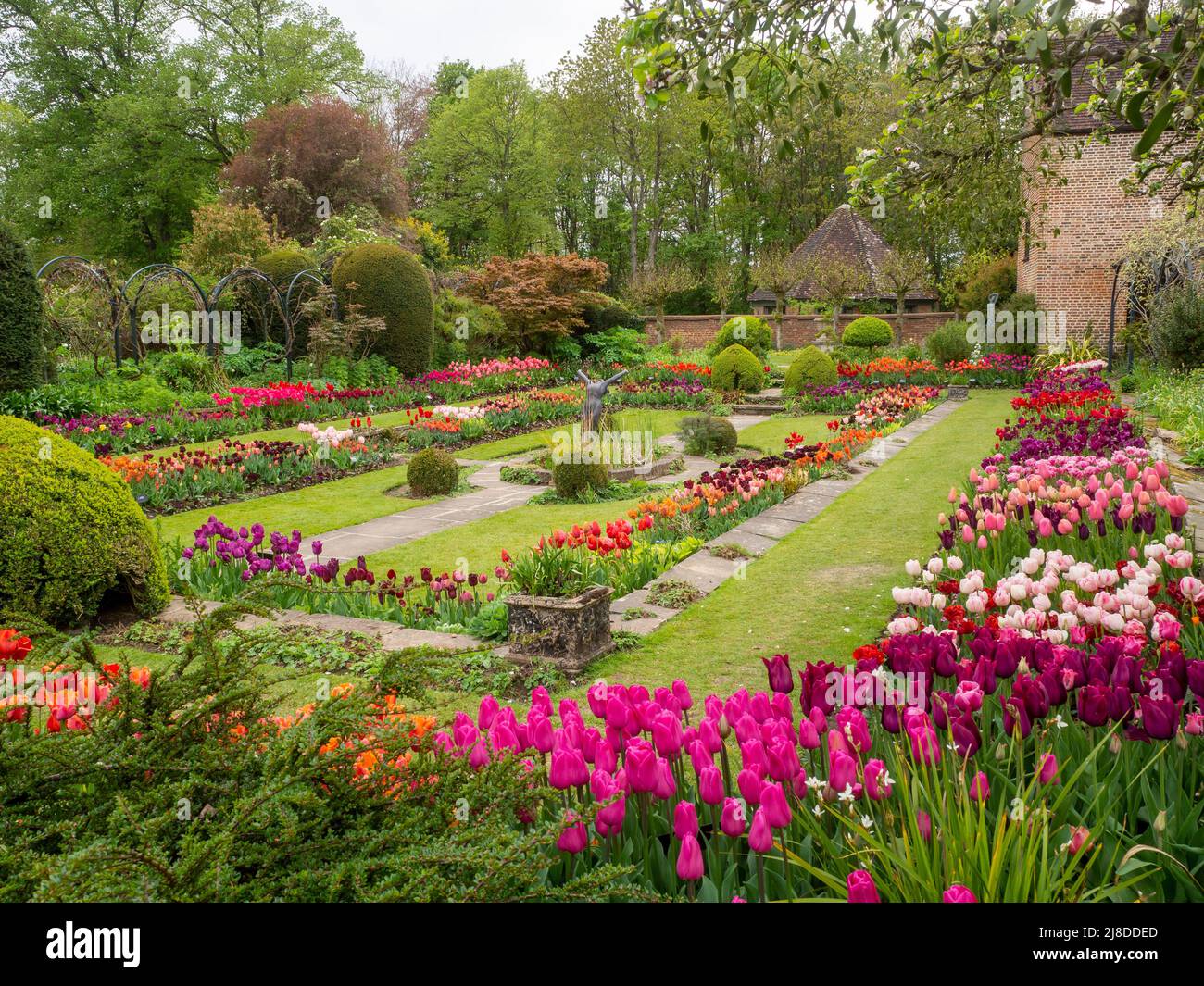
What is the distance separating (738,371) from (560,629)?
15.7m

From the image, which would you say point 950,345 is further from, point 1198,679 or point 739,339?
point 1198,679

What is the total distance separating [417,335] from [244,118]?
2020 cm

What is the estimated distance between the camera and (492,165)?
129 ft

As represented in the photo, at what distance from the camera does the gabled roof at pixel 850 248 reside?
123ft

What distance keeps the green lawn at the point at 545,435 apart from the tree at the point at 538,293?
22.5 feet

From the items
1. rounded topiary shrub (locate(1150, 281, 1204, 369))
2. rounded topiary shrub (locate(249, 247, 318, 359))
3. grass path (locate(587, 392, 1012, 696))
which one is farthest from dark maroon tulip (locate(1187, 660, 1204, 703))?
rounded topiary shrub (locate(249, 247, 318, 359))

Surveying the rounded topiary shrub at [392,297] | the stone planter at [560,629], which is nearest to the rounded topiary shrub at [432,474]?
the stone planter at [560,629]

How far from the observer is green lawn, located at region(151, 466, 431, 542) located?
8891 millimetres

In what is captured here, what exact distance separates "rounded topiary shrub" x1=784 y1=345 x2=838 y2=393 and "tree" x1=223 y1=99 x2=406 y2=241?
17.0 m

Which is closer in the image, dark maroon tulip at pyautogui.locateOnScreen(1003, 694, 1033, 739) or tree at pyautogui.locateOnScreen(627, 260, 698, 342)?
dark maroon tulip at pyautogui.locateOnScreen(1003, 694, 1033, 739)

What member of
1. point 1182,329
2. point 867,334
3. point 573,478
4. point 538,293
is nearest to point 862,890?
point 573,478

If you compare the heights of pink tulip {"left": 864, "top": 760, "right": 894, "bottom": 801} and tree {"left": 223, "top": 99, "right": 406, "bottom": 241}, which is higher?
tree {"left": 223, "top": 99, "right": 406, "bottom": 241}

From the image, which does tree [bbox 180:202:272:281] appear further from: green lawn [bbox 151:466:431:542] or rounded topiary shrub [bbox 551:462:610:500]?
rounded topiary shrub [bbox 551:462:610:500]
